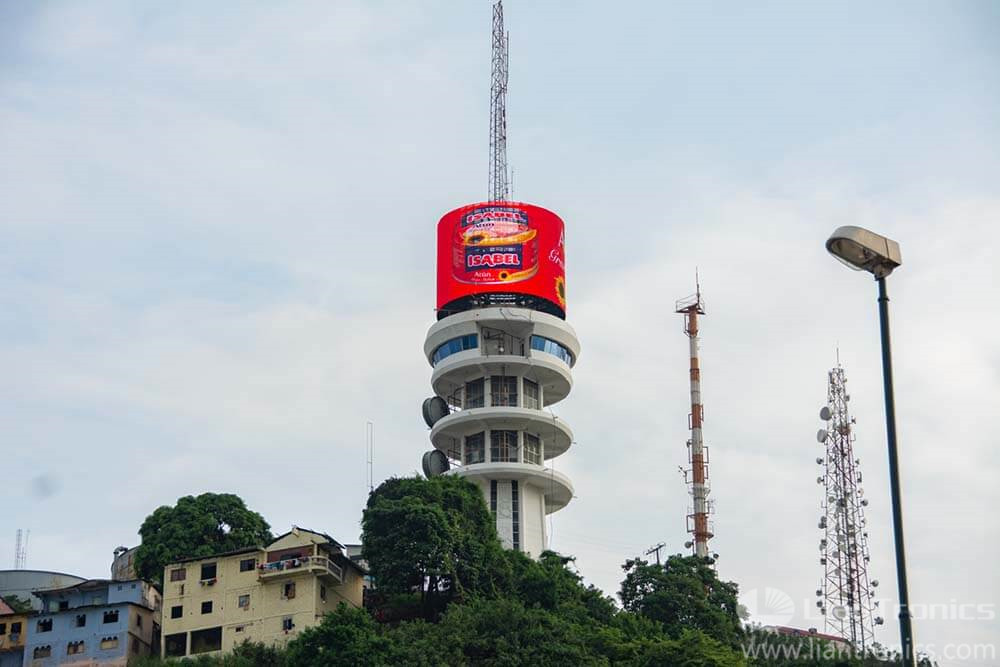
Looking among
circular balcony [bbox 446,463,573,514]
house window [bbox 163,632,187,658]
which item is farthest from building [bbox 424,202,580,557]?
house window [bbox 163,632,187,658]

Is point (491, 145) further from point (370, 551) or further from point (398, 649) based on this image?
point (398, 649)

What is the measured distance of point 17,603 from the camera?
88.3 metres

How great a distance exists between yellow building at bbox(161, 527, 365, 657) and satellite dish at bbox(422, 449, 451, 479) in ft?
55.1

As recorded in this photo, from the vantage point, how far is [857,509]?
81.6 metres

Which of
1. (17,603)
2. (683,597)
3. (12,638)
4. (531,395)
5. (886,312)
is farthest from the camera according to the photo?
(531,395)

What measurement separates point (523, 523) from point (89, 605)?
88.4ft

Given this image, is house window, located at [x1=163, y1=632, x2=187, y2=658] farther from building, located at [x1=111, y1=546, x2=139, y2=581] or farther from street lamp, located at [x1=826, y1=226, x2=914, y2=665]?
street lamp, located at [x1=826, y1=226, x2=914, y2=665]

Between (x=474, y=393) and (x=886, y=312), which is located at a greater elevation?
(x=474, y=393)

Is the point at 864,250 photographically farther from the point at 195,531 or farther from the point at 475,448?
the point at 475,448

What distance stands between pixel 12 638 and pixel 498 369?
32163 millimetres

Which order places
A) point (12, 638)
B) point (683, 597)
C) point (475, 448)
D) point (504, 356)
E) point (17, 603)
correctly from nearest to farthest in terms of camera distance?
1. point (12, 638)
2. point (683, 597)
3. point (17, 603)
4. point (504, 356)
5. point (475, 448)

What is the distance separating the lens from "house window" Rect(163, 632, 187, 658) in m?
74.3

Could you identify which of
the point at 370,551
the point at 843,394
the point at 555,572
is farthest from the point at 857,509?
the point at 370,551

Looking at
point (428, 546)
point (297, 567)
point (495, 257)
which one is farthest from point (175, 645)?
point (495, 257)
